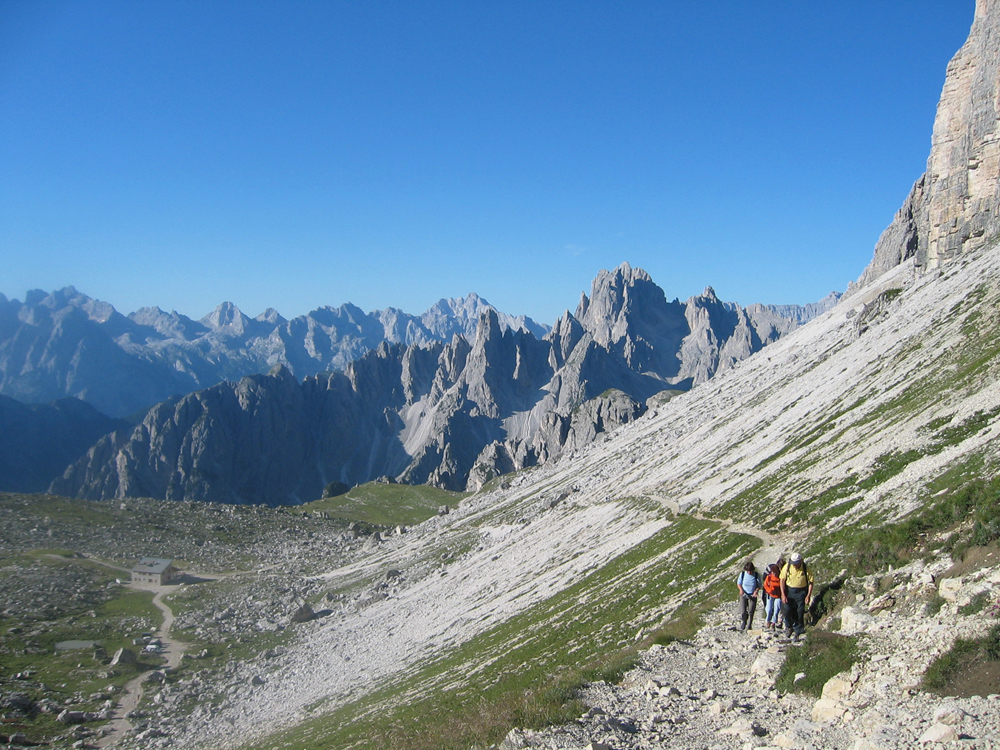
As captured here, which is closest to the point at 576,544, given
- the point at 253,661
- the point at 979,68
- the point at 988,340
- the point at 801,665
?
the point at 253,661

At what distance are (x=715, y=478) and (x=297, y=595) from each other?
182 feet

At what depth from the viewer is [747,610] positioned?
20.9 metres

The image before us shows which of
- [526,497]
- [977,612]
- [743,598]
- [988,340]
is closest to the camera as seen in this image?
[977,612]

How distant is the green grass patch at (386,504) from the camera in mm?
150750

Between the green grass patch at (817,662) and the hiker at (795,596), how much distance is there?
67.0 inches

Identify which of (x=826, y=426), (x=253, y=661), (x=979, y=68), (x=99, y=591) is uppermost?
(x=979, y=68)

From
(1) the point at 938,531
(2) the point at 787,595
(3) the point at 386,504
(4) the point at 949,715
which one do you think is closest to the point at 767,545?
(1) the point at 938,531

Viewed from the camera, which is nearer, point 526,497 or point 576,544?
point 576,544

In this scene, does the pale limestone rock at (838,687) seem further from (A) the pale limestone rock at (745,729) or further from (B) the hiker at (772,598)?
(B) the hiker at (772,598)

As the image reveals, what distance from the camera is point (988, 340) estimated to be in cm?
4172

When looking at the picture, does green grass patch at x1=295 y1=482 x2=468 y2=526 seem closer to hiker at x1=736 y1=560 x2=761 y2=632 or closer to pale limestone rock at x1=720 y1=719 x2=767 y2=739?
hiker at x1=736 y1=560 x2=761 y2=632

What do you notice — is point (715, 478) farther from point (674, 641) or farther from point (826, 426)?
point (674, 641)

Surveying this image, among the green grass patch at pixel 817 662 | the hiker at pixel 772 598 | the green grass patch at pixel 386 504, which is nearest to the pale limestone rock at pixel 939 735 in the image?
the green grass patch at pixel 817 662

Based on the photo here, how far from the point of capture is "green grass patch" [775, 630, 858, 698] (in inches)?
595
